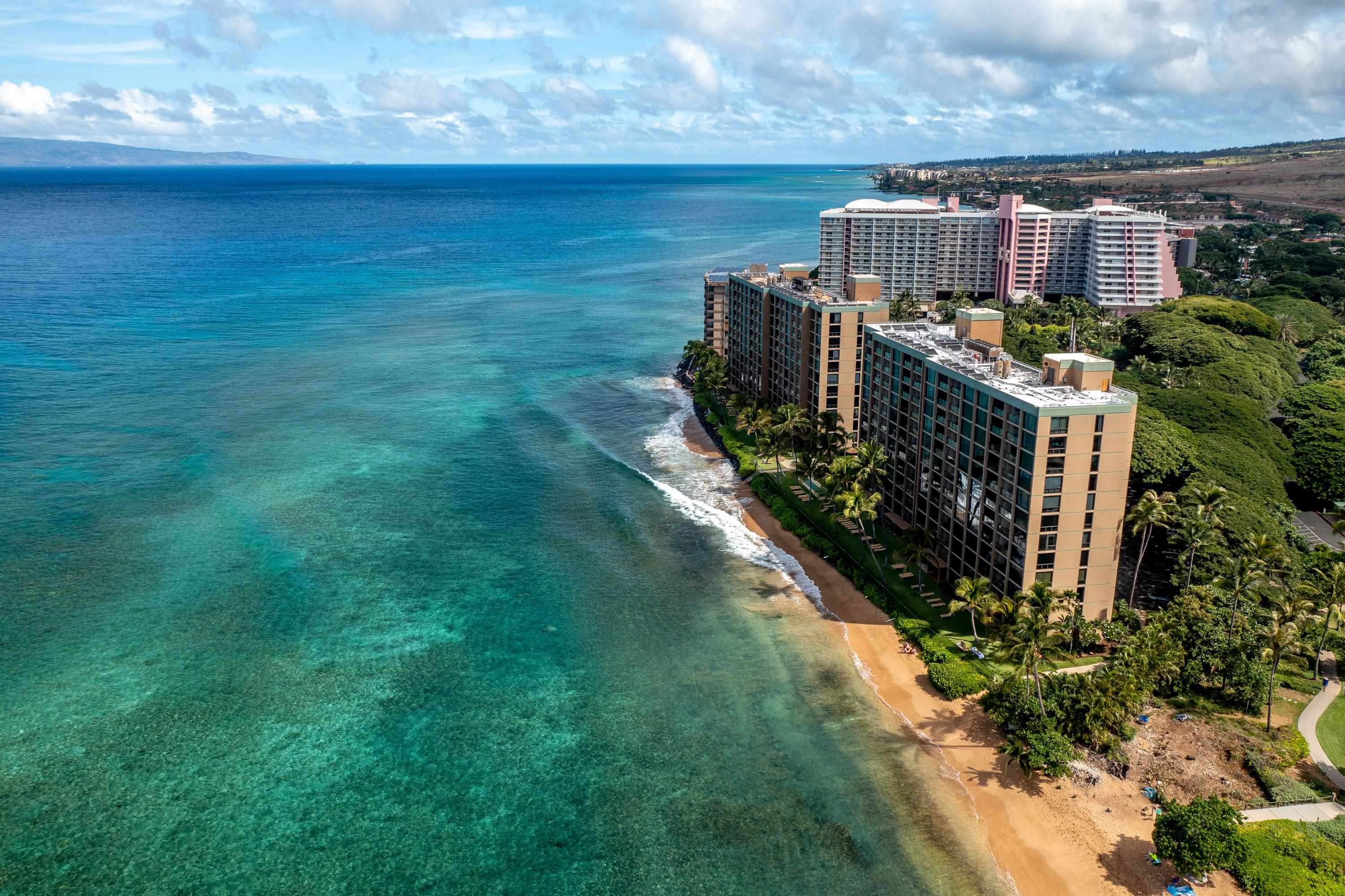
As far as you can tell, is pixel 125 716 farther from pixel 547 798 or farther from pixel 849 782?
pixel 849 782

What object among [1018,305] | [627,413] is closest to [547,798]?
[627,413]

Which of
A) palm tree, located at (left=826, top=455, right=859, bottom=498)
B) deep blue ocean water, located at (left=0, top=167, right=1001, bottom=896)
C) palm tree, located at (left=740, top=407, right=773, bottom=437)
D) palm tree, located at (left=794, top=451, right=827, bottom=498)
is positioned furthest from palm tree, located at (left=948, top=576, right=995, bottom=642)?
palm tree, located at (left=740, top=407, right=773, bottom=437)

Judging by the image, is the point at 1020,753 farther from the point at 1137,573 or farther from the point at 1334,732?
the point at 1137,573

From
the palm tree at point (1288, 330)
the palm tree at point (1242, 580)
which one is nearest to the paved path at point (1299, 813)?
the palm tree at point (1242, 580)

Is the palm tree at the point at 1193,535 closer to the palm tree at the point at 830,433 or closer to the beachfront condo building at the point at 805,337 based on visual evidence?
the palm tree at the point at 830,433

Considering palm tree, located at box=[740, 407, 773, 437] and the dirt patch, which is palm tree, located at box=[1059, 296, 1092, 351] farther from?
the dirt patch

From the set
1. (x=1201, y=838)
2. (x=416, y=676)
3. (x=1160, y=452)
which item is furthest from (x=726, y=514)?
(x=1201, y=838)
